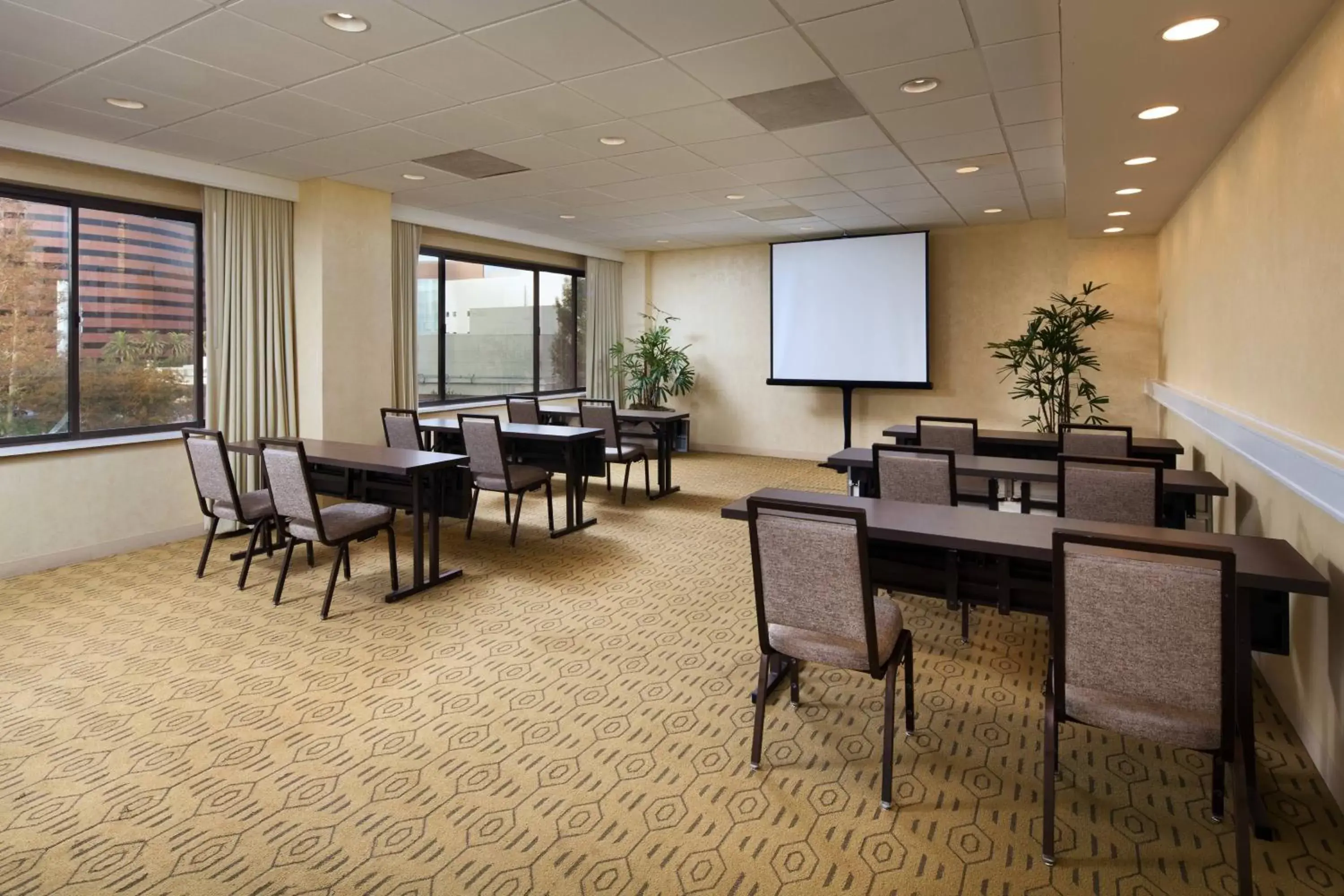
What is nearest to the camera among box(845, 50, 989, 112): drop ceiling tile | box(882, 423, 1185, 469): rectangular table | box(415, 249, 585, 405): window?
box(845, 50, 989, 112): drop ceiling tile

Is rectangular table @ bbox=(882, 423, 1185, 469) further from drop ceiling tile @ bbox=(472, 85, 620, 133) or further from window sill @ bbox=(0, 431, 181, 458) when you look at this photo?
window sill @ bbox=(0, 431, 181, 458)

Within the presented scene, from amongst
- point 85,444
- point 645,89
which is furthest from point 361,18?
point 85,444

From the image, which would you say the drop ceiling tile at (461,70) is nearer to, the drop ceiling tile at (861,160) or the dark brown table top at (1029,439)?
the drop ceiling tile at (861,160)

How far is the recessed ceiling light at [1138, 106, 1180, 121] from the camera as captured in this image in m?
3.29

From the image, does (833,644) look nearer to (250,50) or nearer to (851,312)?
(250,50)

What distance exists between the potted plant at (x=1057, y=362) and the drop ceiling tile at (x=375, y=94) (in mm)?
5549

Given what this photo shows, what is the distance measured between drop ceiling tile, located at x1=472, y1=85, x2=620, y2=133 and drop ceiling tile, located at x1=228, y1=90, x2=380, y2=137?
81cm

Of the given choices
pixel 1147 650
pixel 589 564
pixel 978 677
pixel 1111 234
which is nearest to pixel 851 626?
pixel 1147 650

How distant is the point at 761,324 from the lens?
9781 millimetres

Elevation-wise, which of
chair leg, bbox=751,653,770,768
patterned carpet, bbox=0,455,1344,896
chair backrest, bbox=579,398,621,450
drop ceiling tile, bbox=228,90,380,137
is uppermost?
drop ceiling tile, bbox=228,90,380,137

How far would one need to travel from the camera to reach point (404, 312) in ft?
24.1

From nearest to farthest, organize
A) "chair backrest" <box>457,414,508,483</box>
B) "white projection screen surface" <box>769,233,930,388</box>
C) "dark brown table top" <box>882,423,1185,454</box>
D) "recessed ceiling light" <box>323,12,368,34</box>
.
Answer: "recessed ceiling light" <box>323,12,368,34</box> → "dark brown table top" <box>882,423,1185,454</box> → "chair backrest" <box>457,414,508,483</box> → "white projection screen surface" <box>769,233,930,388</box>

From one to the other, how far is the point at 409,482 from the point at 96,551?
253 cm

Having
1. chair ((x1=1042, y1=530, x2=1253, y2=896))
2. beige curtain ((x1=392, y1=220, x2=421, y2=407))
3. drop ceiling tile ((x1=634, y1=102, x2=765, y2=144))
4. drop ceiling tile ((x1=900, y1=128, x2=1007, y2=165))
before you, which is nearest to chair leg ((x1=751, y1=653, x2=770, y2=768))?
chair ((x1=1042, y1=530, x2=1253, y2=896))
